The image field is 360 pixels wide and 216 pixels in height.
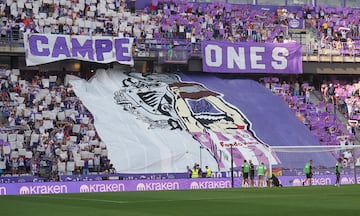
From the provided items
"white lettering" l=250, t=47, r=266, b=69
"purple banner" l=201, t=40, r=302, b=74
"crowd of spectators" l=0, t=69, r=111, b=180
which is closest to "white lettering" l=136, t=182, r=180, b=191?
"crowd of spectators" l=0, t=69, r=111, b=180

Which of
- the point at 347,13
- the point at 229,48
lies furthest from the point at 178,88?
the point at 347,13

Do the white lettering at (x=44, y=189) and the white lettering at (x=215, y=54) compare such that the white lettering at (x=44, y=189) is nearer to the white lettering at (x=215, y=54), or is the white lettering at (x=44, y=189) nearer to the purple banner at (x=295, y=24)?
the white lettering at (x=215, y=54)

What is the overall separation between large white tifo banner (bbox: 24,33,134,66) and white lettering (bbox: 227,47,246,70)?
6.97m

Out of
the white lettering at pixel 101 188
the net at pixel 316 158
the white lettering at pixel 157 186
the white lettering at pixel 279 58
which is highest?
the white lettering at pixel 279 58

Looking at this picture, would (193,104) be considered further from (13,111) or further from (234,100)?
(13,111)

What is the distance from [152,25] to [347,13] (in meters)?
16.3

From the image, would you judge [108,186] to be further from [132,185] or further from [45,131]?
[45,131]

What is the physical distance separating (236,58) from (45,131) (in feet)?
51.2

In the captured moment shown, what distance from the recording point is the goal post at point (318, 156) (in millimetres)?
44250

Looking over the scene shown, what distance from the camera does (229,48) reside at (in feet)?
176

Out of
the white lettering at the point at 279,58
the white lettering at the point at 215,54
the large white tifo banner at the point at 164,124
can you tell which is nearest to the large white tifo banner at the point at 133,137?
the large white tifo banner at the point at 164,124

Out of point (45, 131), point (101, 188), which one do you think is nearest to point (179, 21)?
point (45, 131)

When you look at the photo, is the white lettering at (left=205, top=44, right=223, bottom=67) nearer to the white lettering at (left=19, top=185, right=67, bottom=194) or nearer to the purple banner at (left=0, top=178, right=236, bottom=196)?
the purple banner at (left=0, top=178, right=236, bottom=196)

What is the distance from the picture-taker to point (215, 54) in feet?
175
